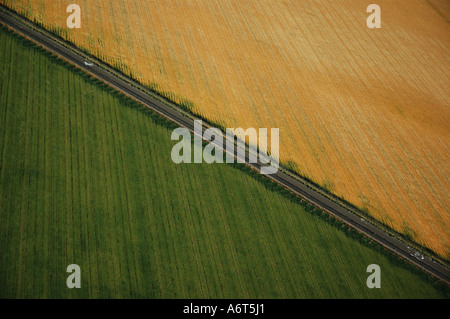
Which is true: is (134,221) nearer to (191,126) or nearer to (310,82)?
(191,126)

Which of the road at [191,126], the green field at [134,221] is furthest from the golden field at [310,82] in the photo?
the green field at [134,221]

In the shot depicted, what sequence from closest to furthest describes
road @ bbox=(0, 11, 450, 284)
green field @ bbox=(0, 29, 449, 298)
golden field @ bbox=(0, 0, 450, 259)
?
green field @ bbox=(0, 29, 449, 298) < road @ bbox=(0, 11, 450, 284) < golden field @ bbox=(0, 0, 450, 259)

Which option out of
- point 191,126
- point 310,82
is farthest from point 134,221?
point 310,82

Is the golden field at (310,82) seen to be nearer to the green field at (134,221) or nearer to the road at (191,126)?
the road at (191,126)

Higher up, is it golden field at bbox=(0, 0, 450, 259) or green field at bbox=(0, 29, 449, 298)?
golden field at bbox=(0, 0, 450, 259)

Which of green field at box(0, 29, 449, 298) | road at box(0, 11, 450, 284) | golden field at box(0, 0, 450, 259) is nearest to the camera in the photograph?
green field at box(0, 29, 449, 298)

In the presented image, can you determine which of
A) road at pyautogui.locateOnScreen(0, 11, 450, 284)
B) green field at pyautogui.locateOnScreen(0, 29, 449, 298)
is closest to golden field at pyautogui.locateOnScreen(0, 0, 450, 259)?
road at pyautogui.locateOnScreen(0, 11, 450, 284)

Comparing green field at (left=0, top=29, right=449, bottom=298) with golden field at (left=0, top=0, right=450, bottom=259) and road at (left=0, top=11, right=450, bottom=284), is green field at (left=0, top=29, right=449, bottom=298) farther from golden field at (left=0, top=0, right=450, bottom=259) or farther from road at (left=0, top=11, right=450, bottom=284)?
golden field at (left=0, top=0, right=450, bottom=259)
